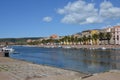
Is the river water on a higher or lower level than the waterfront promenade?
lower

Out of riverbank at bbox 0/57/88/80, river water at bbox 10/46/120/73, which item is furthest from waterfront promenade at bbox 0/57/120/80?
river water at bbox 10/46/120/73

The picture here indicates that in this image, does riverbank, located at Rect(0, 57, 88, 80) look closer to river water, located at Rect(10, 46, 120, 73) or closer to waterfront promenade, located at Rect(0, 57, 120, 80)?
waterfront promenade, located at Rect(0, 57, 120, 80)

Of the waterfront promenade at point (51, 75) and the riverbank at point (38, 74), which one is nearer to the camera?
the waterfront promenade at point (51, 75)

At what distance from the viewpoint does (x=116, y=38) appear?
199875 mm

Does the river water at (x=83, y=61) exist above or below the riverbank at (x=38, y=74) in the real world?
below

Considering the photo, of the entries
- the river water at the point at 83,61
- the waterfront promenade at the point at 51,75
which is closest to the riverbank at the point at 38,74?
the waterfront promenade at the point at 51,75

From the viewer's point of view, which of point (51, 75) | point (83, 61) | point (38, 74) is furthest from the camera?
point (83, 61)

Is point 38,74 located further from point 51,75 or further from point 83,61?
point 83,61

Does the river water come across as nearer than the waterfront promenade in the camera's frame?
No

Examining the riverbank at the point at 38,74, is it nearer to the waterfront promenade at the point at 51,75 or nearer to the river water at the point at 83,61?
the waterfront promenade at the point at 51,75

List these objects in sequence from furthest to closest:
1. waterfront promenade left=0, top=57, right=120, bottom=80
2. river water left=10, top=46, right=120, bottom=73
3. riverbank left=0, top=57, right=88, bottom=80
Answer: river water left=10, top=46, right=120, bottom=73
riverbank left=0, top=57, right=88, bottom=80
waterfront promenade left=0, top=57, right=120, bottom=80

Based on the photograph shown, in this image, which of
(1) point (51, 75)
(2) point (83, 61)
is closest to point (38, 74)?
(1) point (51, 75)

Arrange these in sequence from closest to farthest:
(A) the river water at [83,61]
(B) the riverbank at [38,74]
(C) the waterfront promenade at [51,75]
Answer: (C) the waterfront promenade at [51,75]
(B) the riverbank at [38,74]
(A) the river water at [83,61]

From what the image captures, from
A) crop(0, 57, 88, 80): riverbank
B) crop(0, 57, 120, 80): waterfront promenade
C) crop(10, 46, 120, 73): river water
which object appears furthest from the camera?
crop(10, 46, 120, 73): river water
